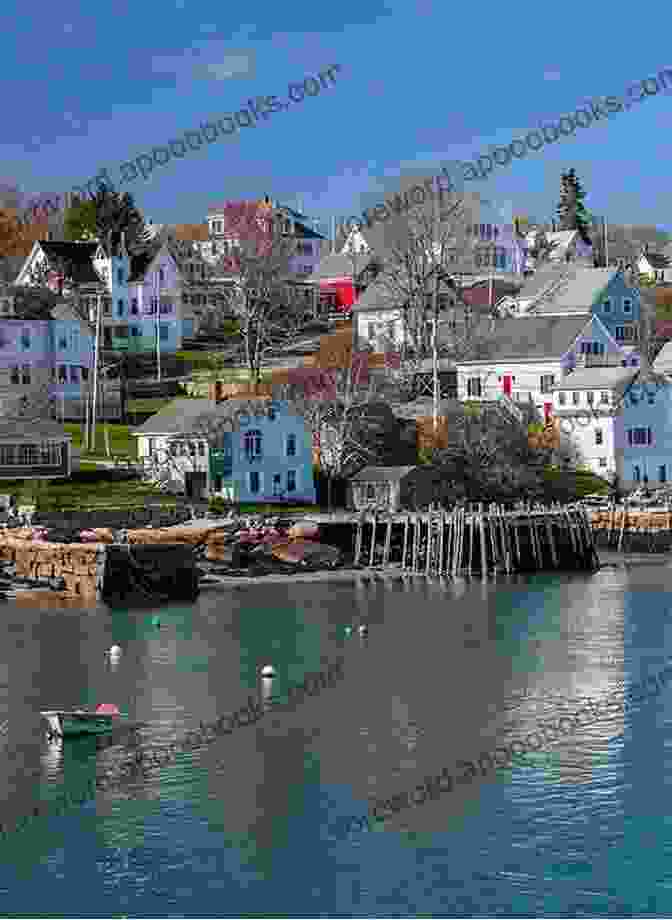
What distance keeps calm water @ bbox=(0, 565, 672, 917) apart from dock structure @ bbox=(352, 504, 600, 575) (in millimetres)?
15904

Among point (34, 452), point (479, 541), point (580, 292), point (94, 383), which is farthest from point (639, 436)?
point (34, 452)

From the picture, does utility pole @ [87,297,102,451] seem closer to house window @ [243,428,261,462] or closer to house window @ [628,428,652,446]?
house window @ [243,428,261,462]

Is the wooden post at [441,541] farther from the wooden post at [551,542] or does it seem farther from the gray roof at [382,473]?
the gray roof at [382,473]

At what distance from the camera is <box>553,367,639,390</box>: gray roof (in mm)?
105375

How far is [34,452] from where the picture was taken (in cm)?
9181

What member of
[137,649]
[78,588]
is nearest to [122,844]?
[137,649]

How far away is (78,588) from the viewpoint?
240ft

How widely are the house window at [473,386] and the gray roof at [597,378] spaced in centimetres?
746

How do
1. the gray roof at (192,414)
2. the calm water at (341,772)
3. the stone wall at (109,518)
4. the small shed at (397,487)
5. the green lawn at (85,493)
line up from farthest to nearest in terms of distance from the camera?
the gray roof at (192,414) < the small shed at (397,487) < the green lawn at (85,493) < the stone wall at (109,518) < the calm water at (341,772)

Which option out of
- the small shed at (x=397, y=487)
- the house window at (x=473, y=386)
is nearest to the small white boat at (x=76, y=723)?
the small shed at (x=397, y=487)

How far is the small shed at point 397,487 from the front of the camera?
296 feet

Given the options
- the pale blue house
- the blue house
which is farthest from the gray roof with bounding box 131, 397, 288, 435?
the blue house

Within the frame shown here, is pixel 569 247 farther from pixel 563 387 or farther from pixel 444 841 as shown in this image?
pixel 444 841

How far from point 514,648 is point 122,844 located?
2560 cm
